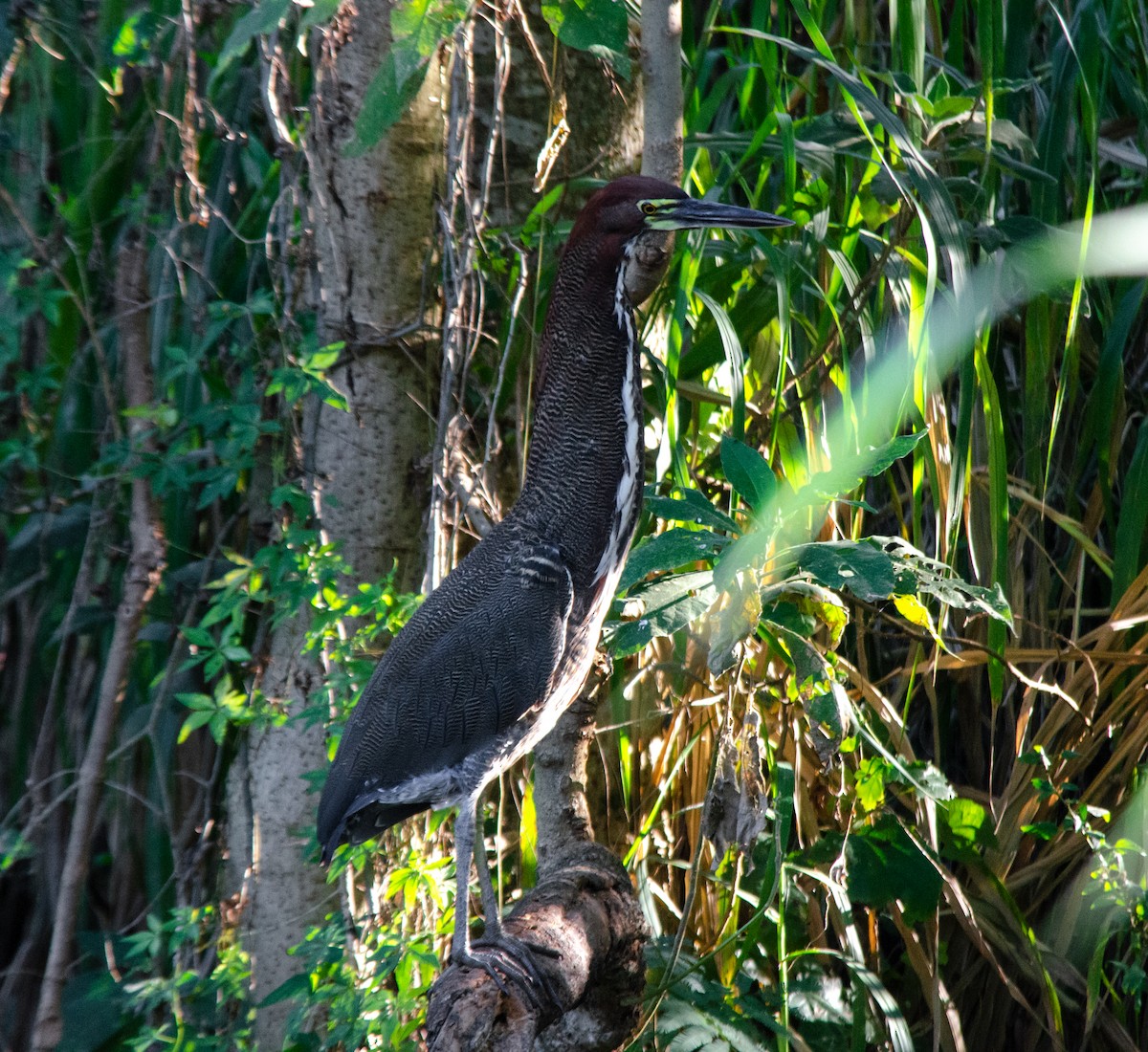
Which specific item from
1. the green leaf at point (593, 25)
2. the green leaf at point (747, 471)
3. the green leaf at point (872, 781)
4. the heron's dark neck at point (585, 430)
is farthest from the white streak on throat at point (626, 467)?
the green leaf at point (872, 781)

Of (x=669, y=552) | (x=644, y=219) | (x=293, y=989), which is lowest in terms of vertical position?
(x=293, y=989)

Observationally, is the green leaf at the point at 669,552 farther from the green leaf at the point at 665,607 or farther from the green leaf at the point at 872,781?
the green leaf at the point at 872,781

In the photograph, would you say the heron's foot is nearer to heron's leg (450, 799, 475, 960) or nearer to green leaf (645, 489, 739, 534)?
heron's leg (450, 799, 475, 960)

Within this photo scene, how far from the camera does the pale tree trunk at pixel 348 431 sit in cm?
233

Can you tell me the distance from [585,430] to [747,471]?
1.32 feet

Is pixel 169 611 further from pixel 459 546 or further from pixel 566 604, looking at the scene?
pixel 566 604

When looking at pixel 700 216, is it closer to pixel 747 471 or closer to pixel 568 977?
pixel 747 471

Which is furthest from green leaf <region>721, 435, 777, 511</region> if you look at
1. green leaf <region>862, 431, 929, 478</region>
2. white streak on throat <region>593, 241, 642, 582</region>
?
white streak on throat <region>593, 241, 642, 582</region>

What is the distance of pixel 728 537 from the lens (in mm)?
1791

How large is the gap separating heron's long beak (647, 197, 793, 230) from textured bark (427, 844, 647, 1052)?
1057mm

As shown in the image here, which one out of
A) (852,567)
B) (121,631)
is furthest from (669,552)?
(121,631)

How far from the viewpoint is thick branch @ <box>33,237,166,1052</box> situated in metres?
2.54

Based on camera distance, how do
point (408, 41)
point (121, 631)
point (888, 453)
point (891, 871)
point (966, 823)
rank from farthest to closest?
point (121, 631) → point (966, 823) → point (891, 871) → point (888, 453) → point (408, 41)

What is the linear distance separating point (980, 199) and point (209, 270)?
5.62 feet
